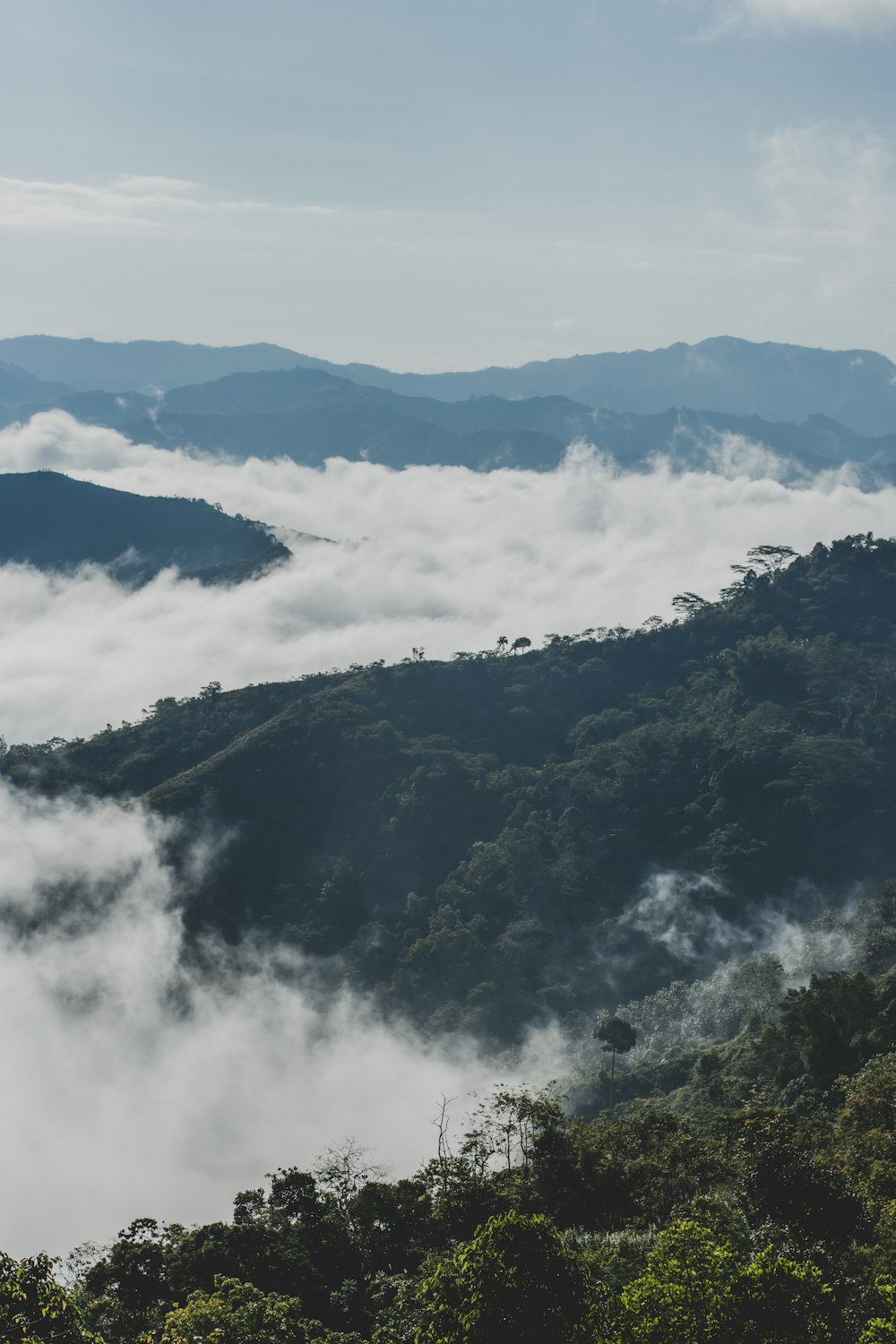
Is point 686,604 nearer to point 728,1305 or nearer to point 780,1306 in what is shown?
point 780,1306

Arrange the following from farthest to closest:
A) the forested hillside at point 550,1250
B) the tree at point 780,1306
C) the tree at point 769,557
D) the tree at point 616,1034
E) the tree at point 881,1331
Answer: the tree at point 769,557 < the tree at point 616,1034 < the forested hillside at point 550,1250 < the tree at point 780,1306 < the tree at point 881,1331

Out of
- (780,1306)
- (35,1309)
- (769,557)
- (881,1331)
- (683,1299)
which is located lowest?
(881,1331)

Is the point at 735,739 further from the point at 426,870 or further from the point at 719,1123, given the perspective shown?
the point at 719,1123

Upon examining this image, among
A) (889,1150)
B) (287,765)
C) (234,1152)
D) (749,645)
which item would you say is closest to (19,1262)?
(889,1150)

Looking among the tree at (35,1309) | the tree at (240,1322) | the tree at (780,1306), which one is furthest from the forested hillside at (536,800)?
the tree at (35,1309)

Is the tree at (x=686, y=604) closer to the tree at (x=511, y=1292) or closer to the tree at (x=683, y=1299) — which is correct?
the tree at (x=511, y=1292)

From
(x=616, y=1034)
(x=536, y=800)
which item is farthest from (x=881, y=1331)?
(x=536, y=800)
